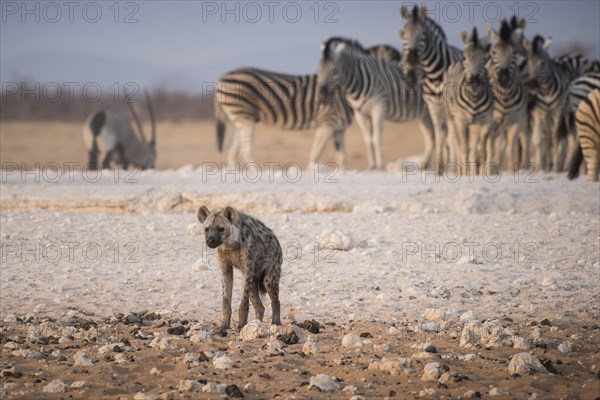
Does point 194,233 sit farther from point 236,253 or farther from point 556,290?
point 556,290

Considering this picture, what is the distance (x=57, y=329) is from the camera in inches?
253

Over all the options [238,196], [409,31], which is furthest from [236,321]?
[409,31]

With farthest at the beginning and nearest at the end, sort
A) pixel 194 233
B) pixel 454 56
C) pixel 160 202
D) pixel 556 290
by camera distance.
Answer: pixel 454 56 → pixel 160 202 → pixel 194 233 → pixel 556 290

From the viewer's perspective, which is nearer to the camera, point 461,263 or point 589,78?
point 461,263

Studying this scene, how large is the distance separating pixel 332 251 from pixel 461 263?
1.14 metres

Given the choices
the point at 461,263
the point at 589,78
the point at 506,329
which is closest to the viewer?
the point at 506,329

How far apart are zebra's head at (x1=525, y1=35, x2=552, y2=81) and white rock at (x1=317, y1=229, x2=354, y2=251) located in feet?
26.5

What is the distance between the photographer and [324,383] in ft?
17.3

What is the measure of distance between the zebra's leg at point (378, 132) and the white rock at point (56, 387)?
10573 mm

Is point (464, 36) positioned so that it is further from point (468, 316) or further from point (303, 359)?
point (303, 359)

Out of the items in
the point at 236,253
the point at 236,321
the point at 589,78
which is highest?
the point at 589,78

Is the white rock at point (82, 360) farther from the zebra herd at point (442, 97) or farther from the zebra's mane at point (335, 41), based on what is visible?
the zebra's mane at point (335, 41)

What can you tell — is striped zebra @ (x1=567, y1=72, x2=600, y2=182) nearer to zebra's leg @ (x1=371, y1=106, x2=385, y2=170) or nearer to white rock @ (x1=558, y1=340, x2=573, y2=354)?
zebra's leg @ (x1=371, y1=106, x2=385, y2=170)

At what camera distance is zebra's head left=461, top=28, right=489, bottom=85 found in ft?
45.8
